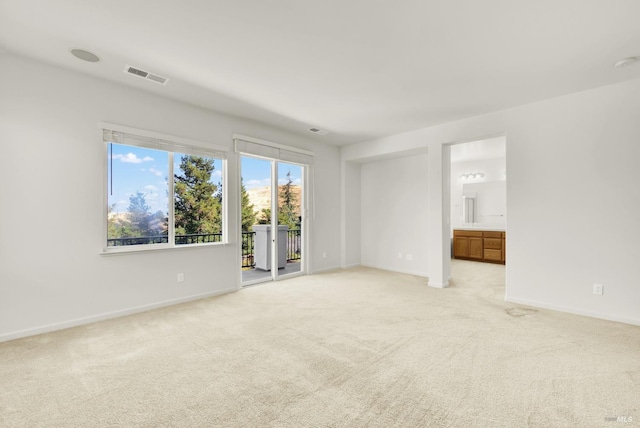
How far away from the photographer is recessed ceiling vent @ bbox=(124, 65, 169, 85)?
2.92 m

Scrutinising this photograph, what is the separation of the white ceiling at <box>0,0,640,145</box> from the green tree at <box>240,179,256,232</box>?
1.56 meters

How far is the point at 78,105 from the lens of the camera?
303 cm

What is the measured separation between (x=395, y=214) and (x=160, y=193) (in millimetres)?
4260

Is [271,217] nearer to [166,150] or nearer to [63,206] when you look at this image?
[166,150]

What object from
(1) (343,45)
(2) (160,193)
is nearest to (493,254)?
(1) (343,45)

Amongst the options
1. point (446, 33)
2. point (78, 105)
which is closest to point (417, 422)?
point (446, 33)

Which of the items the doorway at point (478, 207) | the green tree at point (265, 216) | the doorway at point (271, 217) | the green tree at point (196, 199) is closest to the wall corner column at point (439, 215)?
the doorway at point (478, 207)

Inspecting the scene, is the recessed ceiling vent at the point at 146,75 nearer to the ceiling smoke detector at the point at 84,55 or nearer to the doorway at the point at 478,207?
the ceiling smoke detector at the point at 84,55

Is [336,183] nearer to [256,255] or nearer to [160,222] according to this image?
[256,255]

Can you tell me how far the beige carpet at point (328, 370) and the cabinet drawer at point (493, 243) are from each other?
3.43 metres

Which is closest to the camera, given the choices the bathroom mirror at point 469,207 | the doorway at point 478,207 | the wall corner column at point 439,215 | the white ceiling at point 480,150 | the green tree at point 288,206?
the wall corner column at point 439,215

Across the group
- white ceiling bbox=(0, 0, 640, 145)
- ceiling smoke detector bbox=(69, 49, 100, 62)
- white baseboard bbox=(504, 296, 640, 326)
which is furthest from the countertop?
ceiling smoke detector bbox=(69, 49, 100, 62)

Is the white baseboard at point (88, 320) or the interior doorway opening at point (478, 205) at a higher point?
the interior doorway opening at point (478, 205)

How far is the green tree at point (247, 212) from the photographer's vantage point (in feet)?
15.8
